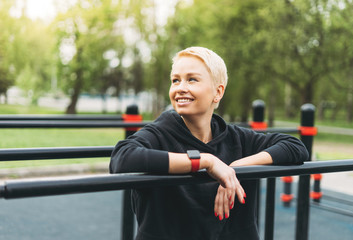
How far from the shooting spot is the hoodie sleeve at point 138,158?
116 centimetres

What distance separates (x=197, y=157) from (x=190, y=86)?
43 centimetres

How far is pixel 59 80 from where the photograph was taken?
27312mm

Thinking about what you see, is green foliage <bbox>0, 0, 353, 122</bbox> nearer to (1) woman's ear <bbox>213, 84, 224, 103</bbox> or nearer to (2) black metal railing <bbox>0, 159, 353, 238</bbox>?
(1) woman's ear <bbox>213, 84, 224, 103</bbox>

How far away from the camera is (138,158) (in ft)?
3.93

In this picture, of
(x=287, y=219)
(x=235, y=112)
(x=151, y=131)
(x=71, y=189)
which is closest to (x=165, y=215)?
(x=151, y=131)

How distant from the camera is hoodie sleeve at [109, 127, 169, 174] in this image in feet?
3.79

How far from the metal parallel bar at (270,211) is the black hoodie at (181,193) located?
0.62ft

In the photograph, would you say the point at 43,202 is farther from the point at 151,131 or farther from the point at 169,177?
the point at 169,177

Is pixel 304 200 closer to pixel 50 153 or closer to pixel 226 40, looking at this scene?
pixel 50 153

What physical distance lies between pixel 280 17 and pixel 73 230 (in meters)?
15.1

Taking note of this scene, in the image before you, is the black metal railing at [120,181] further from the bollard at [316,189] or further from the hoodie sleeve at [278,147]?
the bollard at [316,189]

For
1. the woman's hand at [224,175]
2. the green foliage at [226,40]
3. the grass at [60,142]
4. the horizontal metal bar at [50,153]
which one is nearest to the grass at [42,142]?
the grass at [60,142]

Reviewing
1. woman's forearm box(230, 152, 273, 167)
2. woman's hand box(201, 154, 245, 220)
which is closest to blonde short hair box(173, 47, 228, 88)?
woman's forearm box(230, 152, 273, 167)

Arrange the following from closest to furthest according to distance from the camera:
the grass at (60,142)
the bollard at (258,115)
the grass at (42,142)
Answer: the bollard at (258,115) → the grass at (42,142) → the grass at (60,142)
